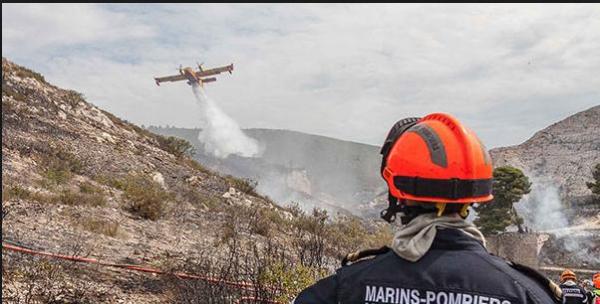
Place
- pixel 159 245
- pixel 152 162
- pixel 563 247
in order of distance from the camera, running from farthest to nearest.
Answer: pixel 563 247
pixel 152 162
pixel 159 245

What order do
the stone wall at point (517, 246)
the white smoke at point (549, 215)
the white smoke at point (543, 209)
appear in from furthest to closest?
the white smoke at point (543, 209) → the white smoke at point (549, 215) → the stone wall at point (517, 246)

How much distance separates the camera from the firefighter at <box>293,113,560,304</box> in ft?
5.80

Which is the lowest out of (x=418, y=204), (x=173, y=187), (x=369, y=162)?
(x=418, y=204)

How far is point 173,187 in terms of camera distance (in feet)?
57.4

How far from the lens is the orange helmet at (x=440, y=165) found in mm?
1867

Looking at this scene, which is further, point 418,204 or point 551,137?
point 551,137

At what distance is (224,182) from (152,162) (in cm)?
272

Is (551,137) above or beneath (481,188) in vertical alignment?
above

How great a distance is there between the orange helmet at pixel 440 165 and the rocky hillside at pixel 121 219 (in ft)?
15.3

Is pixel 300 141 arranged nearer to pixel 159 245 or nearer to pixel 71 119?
pixel 71 119

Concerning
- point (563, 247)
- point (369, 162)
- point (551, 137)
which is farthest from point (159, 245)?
point (369, 162)

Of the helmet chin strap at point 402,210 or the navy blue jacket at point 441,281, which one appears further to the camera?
the helmet chin strap at point 402,210

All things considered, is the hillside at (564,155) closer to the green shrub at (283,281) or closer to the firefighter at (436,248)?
the green shrub at (283,281)

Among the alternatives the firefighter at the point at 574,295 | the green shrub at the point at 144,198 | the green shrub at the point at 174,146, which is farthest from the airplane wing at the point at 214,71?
the firefighter at the point at 574,295
